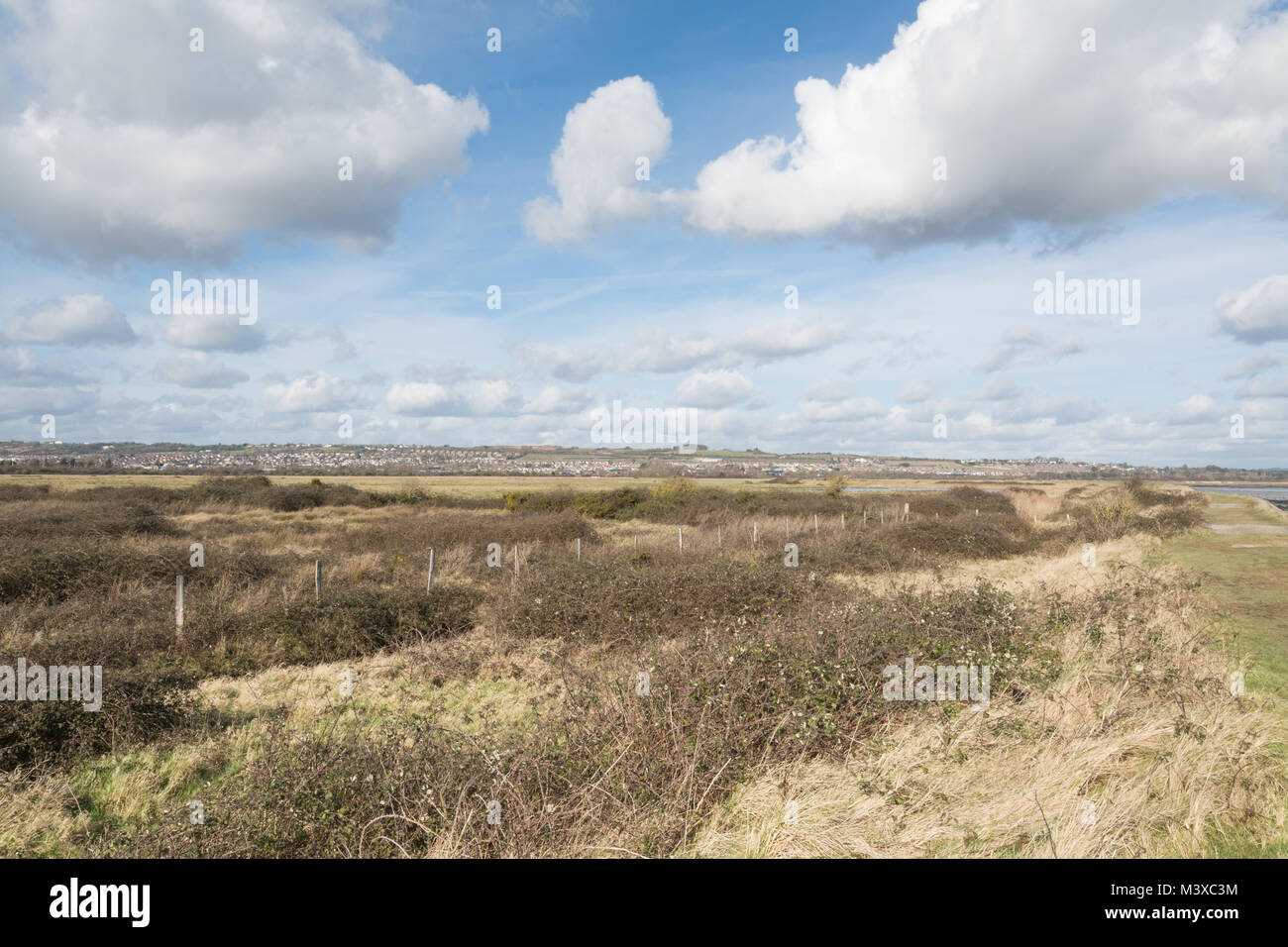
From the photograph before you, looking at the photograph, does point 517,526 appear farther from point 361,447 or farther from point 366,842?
point 361,447

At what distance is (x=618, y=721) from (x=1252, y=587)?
1600 cm

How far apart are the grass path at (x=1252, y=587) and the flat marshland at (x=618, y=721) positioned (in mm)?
298

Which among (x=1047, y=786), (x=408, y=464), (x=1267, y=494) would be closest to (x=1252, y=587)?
(x=1047, y=786)

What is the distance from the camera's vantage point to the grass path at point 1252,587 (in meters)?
7.85

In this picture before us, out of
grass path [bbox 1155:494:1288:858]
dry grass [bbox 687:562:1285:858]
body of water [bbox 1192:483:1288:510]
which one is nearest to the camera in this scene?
dry grass [bbox 687:562:1285:858]

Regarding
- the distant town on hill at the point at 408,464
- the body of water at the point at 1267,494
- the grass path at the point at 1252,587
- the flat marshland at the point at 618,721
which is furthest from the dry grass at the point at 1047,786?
the distant town on hill at the point at 408,464

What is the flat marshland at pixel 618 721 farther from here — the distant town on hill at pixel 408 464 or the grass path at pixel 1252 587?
the distant town on hill at pixel 408 464

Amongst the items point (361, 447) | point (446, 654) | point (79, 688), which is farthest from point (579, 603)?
point (361, 447)

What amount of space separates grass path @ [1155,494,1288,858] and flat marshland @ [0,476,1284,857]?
30cm

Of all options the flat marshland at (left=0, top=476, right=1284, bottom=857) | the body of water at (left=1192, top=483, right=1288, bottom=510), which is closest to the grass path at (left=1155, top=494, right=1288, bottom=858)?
the flat marshland at (left=0, top=476, right=1284, bottom=857)

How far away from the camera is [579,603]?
12.3 meters

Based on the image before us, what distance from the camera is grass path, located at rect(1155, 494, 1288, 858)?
785 centimetres

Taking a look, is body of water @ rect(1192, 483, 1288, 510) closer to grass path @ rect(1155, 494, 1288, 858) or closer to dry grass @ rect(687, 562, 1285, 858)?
grass path @ rect(1155, 494, 1288, 858)

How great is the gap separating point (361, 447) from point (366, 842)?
207378mm
